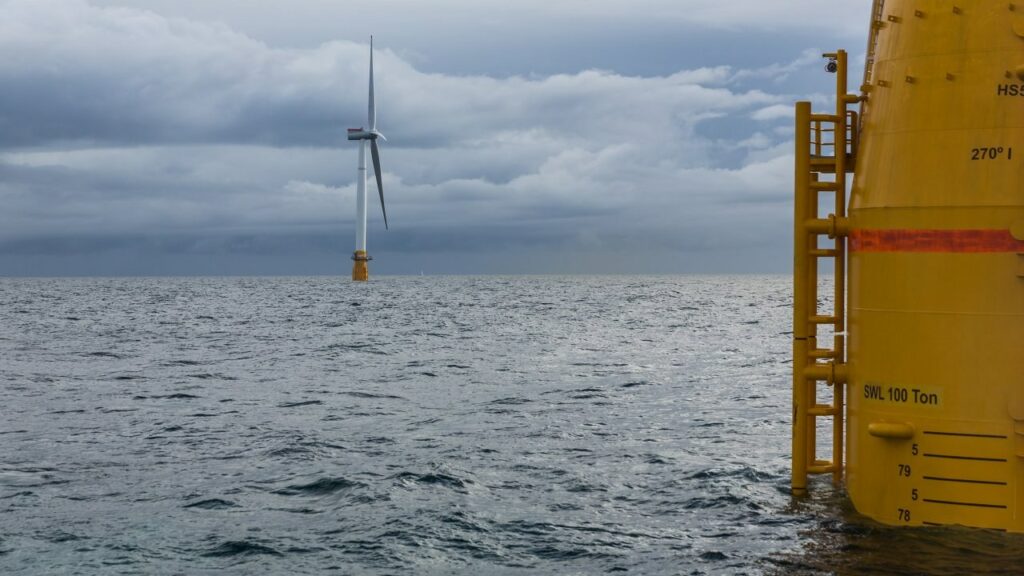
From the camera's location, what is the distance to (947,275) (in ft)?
38.3

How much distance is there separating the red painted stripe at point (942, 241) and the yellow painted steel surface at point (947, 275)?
12mm

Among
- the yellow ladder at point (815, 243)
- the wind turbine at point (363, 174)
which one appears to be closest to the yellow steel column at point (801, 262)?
the yellow ladder at point (815, 243)

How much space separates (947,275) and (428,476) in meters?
10.5

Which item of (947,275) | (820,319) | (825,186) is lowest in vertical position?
(820,319)

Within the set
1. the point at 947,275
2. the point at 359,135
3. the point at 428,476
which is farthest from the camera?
the point at 359,135

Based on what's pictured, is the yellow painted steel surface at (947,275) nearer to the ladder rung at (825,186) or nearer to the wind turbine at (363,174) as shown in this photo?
the ladder rung at (825,186)

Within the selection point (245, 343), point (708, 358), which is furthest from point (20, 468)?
point (245, 343)

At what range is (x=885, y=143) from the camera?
489 inches

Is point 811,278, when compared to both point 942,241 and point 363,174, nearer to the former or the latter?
point 942,241

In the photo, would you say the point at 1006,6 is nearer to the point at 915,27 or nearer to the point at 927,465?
the point at 915,27

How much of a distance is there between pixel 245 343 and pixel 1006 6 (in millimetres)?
51541

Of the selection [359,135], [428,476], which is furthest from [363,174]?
[428,476]

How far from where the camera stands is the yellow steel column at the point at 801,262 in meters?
13.6

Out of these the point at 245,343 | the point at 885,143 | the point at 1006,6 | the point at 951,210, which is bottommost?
the point at 245,343
